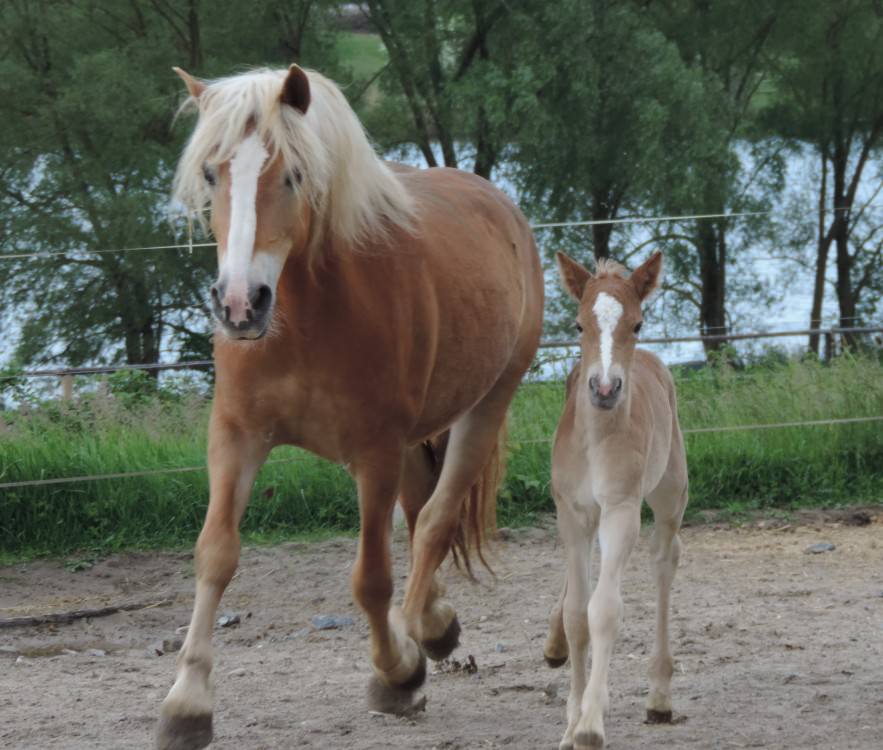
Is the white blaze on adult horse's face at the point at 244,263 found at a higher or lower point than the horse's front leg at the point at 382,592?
higher

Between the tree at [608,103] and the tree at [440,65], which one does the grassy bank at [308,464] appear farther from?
the tree at [440,65]

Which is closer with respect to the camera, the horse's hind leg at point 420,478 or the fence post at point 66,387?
the horse's hind leg at point 420,478

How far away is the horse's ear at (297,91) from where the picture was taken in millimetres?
3340

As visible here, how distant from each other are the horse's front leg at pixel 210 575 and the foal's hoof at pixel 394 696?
80 centimetres

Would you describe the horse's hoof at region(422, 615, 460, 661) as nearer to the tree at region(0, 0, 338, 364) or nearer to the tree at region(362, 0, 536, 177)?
the tree at region(0, 0, 338, 364)

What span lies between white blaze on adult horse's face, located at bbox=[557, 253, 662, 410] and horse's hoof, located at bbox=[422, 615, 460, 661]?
4.53ft

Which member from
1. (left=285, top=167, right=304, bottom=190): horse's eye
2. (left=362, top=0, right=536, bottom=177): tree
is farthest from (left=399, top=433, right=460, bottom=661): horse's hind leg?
(left=362, top=0, right=536, bottom=177): tree

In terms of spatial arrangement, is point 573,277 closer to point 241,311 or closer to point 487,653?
point 241,311

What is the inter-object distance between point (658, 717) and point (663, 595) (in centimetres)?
40

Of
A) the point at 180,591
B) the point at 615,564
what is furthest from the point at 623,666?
the point at 180,591

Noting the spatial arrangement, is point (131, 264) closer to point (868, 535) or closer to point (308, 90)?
point (868, 535)

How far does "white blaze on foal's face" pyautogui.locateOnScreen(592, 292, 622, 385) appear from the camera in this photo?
3.54 meters

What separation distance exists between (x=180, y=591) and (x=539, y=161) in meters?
12.1

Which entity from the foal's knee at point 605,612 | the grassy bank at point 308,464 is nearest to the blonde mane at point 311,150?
the foal's knee at point 605,612
